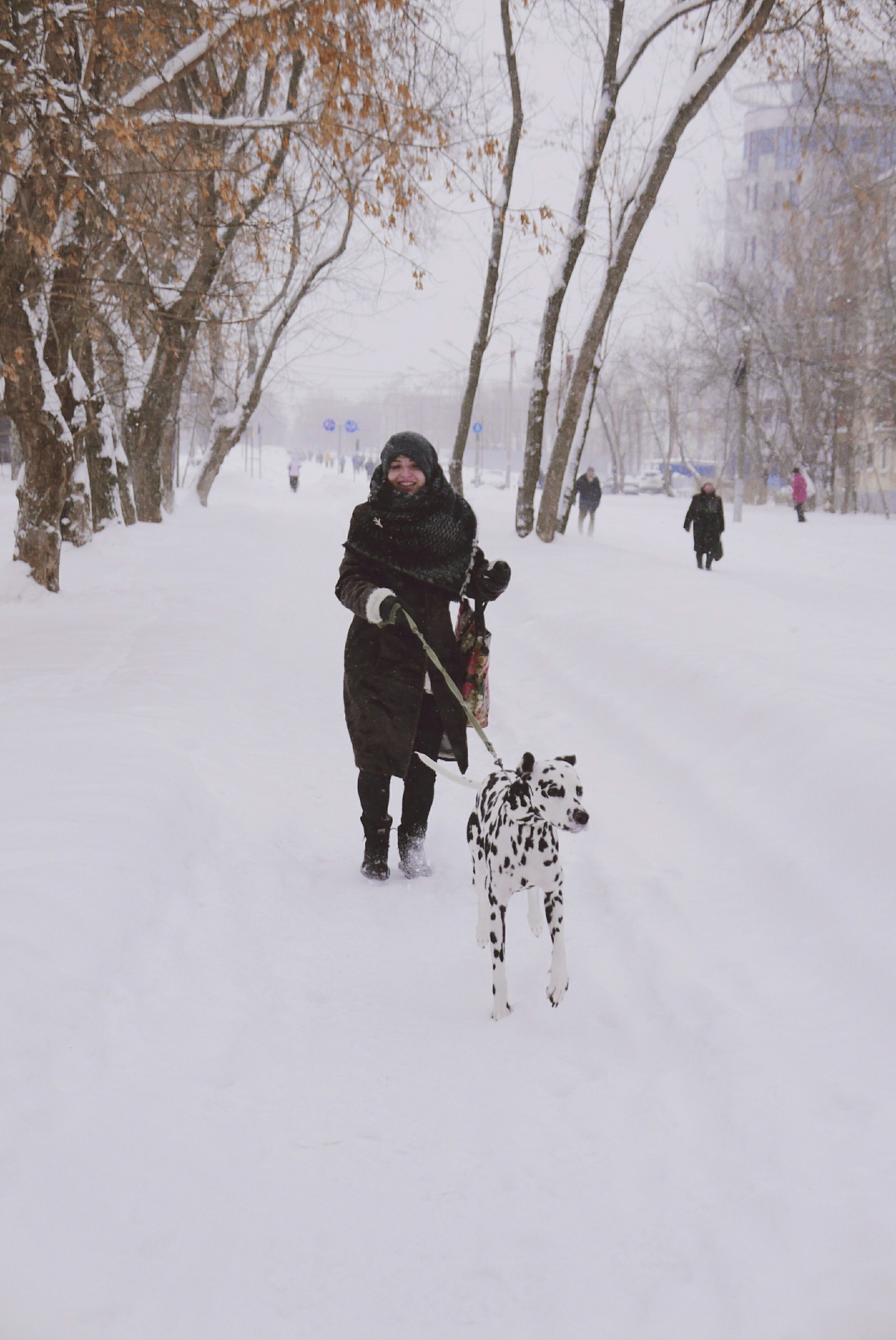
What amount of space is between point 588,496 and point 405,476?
20.5 metres

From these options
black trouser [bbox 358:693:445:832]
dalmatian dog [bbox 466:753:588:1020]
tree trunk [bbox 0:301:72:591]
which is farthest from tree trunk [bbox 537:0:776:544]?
dalmatian dog [bbox 466:753:588:1020]

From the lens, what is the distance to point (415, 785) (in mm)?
4848

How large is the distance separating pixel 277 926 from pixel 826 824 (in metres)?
2.75

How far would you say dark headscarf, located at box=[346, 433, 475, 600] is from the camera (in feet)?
14.3

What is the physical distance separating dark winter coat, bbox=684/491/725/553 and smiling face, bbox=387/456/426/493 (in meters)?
13.6

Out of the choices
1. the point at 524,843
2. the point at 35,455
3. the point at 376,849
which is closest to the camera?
the point at 524,843

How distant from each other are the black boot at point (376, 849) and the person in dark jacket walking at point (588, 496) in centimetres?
1988

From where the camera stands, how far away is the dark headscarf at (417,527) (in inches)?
172

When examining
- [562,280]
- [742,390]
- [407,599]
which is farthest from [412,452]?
[742,390]

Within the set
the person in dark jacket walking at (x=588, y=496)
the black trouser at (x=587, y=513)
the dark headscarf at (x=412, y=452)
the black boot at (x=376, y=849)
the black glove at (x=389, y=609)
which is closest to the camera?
the black glove at (x=389, y=609)

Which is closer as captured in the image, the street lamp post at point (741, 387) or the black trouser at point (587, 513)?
the black trouser at point (587, 513)

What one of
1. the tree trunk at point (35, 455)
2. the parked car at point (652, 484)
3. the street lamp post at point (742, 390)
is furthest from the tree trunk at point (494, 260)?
the parked car at point (652, 484)

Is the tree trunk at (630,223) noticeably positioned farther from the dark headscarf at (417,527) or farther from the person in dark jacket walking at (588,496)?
the dark headscarf at (417,527)

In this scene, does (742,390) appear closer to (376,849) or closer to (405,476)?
(405,476)
